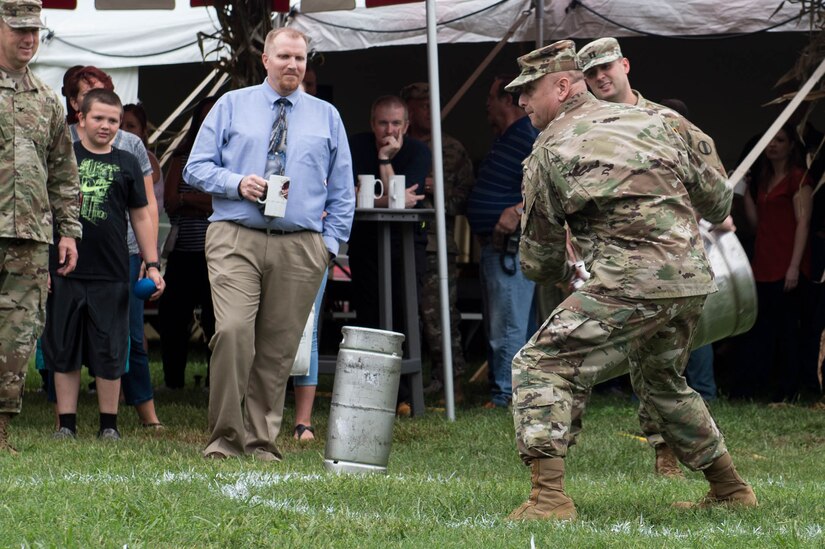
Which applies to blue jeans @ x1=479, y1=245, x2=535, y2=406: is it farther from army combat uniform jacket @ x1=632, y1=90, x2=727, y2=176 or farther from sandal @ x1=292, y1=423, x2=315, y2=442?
army combat uniform jacket @ x1=632, y1=90, x2=727, y2=176

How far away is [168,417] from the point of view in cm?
891

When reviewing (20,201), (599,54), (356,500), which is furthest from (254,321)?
(599,54)

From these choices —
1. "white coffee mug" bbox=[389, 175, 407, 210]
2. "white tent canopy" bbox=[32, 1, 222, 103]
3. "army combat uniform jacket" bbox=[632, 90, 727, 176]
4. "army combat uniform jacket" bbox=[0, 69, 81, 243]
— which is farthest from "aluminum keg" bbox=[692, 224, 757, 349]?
"white tent canopy" bbox=[32, 1, 222, 103]

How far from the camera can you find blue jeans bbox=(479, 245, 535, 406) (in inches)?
380

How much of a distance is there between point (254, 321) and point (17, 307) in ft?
3.95

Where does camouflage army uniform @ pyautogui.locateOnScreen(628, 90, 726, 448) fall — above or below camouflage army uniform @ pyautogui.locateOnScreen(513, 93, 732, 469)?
above

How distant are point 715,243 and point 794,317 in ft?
13.5

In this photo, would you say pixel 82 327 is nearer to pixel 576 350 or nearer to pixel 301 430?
pixel 301 430

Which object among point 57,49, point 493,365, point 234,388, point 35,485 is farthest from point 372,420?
point 57,49

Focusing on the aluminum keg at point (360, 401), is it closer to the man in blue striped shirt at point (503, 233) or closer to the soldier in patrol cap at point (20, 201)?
the soldier in patrol cap at point (20, 201)

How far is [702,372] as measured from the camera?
1001 cm

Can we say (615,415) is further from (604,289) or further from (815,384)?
(604,289)

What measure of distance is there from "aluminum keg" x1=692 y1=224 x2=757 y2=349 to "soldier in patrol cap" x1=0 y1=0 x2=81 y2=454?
3.30 metres

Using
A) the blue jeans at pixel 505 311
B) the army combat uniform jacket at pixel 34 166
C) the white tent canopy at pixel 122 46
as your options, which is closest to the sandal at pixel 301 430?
the army combat uniform jacket at pixel 34 166
